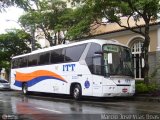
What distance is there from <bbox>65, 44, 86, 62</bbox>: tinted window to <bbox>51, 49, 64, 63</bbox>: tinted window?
0.72 m

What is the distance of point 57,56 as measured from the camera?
86.9 ft

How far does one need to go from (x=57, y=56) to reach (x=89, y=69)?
4.25 meters

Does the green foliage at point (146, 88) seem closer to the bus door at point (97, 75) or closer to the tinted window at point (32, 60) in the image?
the bus door at point (97, 75)

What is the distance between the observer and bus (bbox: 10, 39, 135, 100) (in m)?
22.2

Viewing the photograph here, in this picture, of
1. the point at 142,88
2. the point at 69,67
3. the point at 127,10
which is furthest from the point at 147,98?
the point at 127,10

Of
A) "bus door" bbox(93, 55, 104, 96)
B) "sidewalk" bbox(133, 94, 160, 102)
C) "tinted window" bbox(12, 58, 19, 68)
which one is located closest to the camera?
"bus door" bbox(93, 55, 104, 96)

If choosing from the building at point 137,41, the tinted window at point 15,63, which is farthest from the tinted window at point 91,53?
the tinted window at point 15,63

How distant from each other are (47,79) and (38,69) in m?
1.54

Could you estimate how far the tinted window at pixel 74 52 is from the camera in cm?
2381

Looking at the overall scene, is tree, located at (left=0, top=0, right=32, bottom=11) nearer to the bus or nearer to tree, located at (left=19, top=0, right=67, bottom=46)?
the bus

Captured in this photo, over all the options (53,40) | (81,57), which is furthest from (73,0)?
(53,40)

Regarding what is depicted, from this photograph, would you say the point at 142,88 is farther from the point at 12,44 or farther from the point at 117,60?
the point at 12,44

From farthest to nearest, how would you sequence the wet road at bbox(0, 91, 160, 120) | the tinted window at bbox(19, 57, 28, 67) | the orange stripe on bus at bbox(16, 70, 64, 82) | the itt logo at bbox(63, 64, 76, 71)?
the tinted window at bbox(19, 57, 28, 67) → the orange stripe on bus at bbox(16, 70, 64, 82) → the itt logo at bbox(63, 64, 76, 71) → the wet road at bbox(0, 91, 160, 120)

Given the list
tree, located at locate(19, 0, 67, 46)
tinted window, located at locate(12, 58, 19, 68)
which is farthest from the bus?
tree, located at locate(19, 0, 67, 46)
